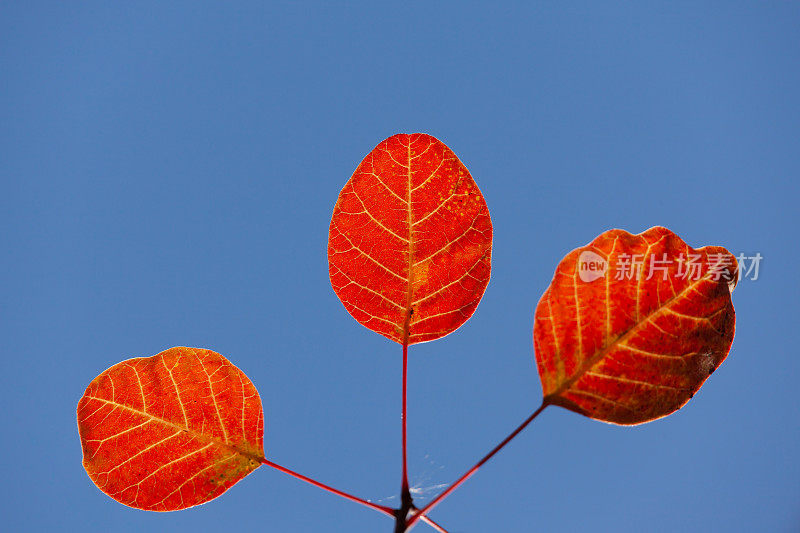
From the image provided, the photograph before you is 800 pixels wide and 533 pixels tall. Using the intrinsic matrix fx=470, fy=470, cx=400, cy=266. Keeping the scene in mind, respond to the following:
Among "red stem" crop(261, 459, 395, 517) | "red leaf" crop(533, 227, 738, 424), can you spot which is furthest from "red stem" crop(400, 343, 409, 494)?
"red leaf" crop(533, 227, 738, 424)

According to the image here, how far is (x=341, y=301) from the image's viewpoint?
0.59 metres

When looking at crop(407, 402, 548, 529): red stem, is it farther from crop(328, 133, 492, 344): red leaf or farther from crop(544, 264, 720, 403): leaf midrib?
crop(328, 133, 492, 344): red leaf

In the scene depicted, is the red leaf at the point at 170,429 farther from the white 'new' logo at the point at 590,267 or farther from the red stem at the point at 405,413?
the white 'new' logo at the point at 590,267

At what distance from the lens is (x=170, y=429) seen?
56 cm

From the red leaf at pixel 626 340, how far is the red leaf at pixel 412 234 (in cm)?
11

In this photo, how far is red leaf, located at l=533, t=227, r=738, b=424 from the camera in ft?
1.73

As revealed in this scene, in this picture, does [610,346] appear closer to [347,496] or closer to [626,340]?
[626,340]

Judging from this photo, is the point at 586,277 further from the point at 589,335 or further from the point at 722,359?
the point at 722,359

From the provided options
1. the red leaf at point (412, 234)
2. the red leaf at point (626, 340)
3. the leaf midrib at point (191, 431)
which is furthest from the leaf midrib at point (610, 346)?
the leaf midrib at point (191, 431)

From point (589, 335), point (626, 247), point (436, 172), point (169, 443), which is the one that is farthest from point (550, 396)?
point (169, 443)

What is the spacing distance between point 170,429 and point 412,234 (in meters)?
0.37

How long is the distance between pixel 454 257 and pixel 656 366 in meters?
0.26

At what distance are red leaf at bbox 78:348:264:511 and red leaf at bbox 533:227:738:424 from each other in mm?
370

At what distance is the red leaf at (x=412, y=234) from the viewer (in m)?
0.57
